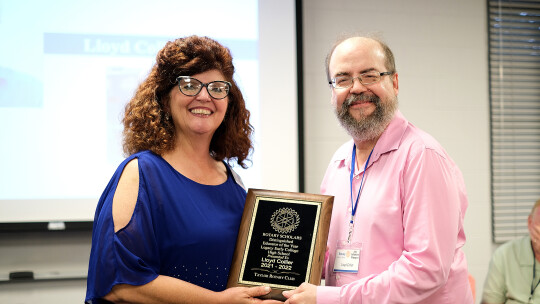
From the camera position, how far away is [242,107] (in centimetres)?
225

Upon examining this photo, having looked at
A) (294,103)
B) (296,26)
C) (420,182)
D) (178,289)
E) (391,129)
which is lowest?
(178,289)

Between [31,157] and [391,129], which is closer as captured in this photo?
[391,129]

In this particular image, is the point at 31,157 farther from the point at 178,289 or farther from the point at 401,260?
the point at 401,260

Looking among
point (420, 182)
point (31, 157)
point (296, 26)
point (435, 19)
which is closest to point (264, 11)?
point (296, 26)

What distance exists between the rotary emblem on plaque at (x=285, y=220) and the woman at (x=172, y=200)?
16 cm

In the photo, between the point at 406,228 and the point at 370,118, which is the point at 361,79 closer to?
the point at 370,118

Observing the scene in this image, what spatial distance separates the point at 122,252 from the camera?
5.59 ft

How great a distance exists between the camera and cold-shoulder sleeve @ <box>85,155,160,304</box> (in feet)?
5.60

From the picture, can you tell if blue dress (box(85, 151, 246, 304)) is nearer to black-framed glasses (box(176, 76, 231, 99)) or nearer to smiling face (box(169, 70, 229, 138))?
smiling face (box(169, 70, 229, 138))

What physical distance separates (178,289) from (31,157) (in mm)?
1943

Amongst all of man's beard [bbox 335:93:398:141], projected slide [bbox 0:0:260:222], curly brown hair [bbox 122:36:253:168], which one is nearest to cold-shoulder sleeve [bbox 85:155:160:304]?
curly brown hair [bbox 122:36:253:168]

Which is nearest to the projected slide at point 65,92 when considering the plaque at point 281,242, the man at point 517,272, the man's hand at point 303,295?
the plaque at point 281,242

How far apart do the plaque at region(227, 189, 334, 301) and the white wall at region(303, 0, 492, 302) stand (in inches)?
84.4

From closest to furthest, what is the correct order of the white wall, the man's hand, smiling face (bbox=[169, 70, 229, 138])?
the man's hand, smiling face (bbox=[169, 70, 229, 138]), the white wall
